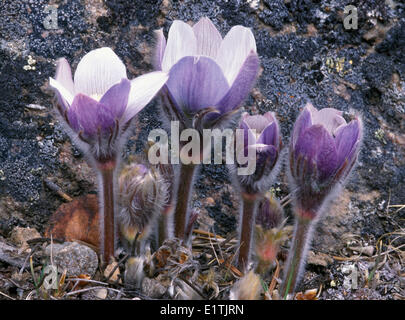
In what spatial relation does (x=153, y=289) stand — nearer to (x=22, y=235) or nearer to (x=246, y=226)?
(x=246, y=226)

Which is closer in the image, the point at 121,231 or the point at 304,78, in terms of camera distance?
the point at 121,231

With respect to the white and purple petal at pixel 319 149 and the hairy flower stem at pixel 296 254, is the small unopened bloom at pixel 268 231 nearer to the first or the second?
the hairy flower stem at pixel 296 254

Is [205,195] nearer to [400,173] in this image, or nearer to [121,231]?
[121,231]

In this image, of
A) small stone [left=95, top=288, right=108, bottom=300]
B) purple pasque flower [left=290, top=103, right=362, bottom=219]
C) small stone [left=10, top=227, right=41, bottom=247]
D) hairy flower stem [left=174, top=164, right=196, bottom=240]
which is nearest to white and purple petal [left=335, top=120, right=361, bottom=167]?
purple pasque flower [left=290, top=103, right=362, bottom=219]

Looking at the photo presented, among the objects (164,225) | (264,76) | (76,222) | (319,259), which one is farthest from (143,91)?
(319,259)

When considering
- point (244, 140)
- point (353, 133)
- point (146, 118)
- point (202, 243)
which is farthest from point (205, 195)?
point (353, 133)

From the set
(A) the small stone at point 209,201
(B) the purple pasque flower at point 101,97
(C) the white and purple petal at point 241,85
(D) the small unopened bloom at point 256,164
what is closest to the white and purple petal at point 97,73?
(B) the purple pasque flower at point 101,97
